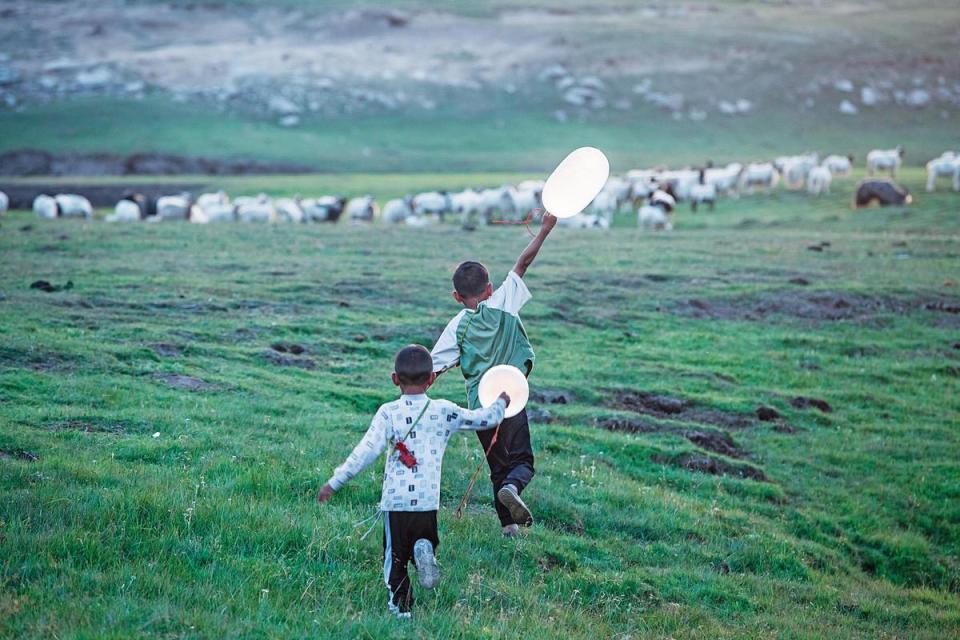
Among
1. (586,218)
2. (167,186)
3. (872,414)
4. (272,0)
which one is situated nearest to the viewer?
(872,414)

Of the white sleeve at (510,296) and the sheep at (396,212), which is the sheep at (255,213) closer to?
the sheep at (396,212)

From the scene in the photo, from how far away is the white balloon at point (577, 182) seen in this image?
7.95m

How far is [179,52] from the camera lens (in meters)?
89.3

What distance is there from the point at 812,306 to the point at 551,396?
352 inches

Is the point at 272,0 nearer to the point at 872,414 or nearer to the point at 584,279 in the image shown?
the point at 584,279

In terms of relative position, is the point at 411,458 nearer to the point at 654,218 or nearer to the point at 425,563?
the point at 425,563

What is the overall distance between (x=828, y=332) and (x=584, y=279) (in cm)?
530

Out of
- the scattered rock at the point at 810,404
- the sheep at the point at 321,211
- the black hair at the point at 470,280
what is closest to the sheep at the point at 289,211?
the sheep at the point at 321,211

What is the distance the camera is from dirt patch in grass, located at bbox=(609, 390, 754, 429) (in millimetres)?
14031

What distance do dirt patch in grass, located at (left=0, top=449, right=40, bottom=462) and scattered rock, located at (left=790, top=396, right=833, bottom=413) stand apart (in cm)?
1038

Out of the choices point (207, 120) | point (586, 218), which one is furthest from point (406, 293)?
point (207, 120)

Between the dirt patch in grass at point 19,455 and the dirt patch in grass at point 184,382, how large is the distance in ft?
10.9

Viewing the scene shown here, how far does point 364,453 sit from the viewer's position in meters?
6.61

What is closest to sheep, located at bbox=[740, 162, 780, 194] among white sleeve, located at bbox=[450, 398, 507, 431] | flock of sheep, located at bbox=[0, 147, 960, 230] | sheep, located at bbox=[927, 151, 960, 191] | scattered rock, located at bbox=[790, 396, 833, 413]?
flock of sheep, located at bbox=[0, 147, 960, 230]
